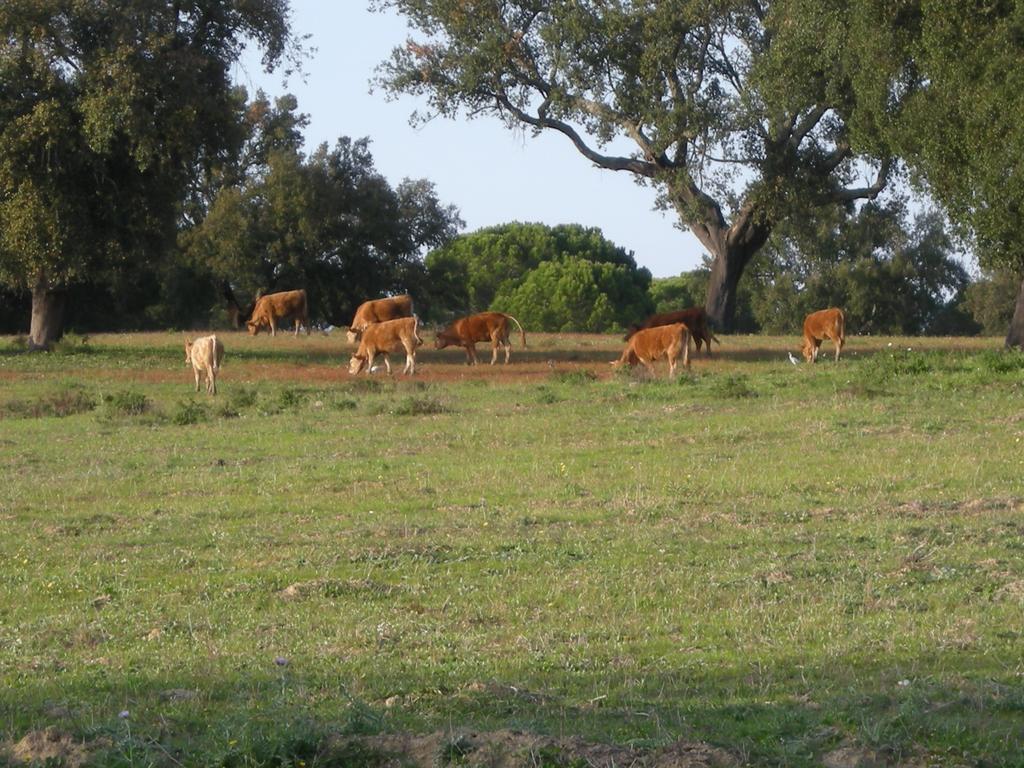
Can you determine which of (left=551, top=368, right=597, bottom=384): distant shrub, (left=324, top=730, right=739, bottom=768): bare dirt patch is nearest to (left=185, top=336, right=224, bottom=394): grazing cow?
(left=551, top=368, right=597, bottom=384): distant shrub

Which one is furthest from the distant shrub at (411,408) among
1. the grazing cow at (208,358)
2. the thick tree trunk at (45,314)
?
A: the thick tree trunk at (45,314)

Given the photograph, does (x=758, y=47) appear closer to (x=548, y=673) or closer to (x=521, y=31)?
(x=521, y=31)

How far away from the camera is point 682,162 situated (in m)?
40.5

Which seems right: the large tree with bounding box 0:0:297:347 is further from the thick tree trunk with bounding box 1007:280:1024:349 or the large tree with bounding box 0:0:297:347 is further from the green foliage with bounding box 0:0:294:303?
the thick tree trunk with bounding box 1007:280:1024:349

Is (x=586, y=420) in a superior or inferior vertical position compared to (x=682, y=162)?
inferior

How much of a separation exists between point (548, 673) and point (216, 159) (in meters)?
27.4

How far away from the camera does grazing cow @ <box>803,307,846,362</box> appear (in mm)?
30500

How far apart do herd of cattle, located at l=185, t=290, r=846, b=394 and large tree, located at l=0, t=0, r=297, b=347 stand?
4.47m

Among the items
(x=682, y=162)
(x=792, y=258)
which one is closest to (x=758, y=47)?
(x=682, y=162)

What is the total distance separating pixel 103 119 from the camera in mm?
30391

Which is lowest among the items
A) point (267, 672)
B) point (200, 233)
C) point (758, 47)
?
point (267, 672)

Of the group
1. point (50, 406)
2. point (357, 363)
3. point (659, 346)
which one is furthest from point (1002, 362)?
point (50, 406)

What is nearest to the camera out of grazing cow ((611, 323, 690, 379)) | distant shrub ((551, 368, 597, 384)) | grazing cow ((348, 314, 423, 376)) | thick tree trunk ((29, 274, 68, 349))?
distant shrub ((551, 368, 597, 384))

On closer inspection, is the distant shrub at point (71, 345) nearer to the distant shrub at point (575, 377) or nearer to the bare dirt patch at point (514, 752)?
the distant shrub at point (575, 377)
